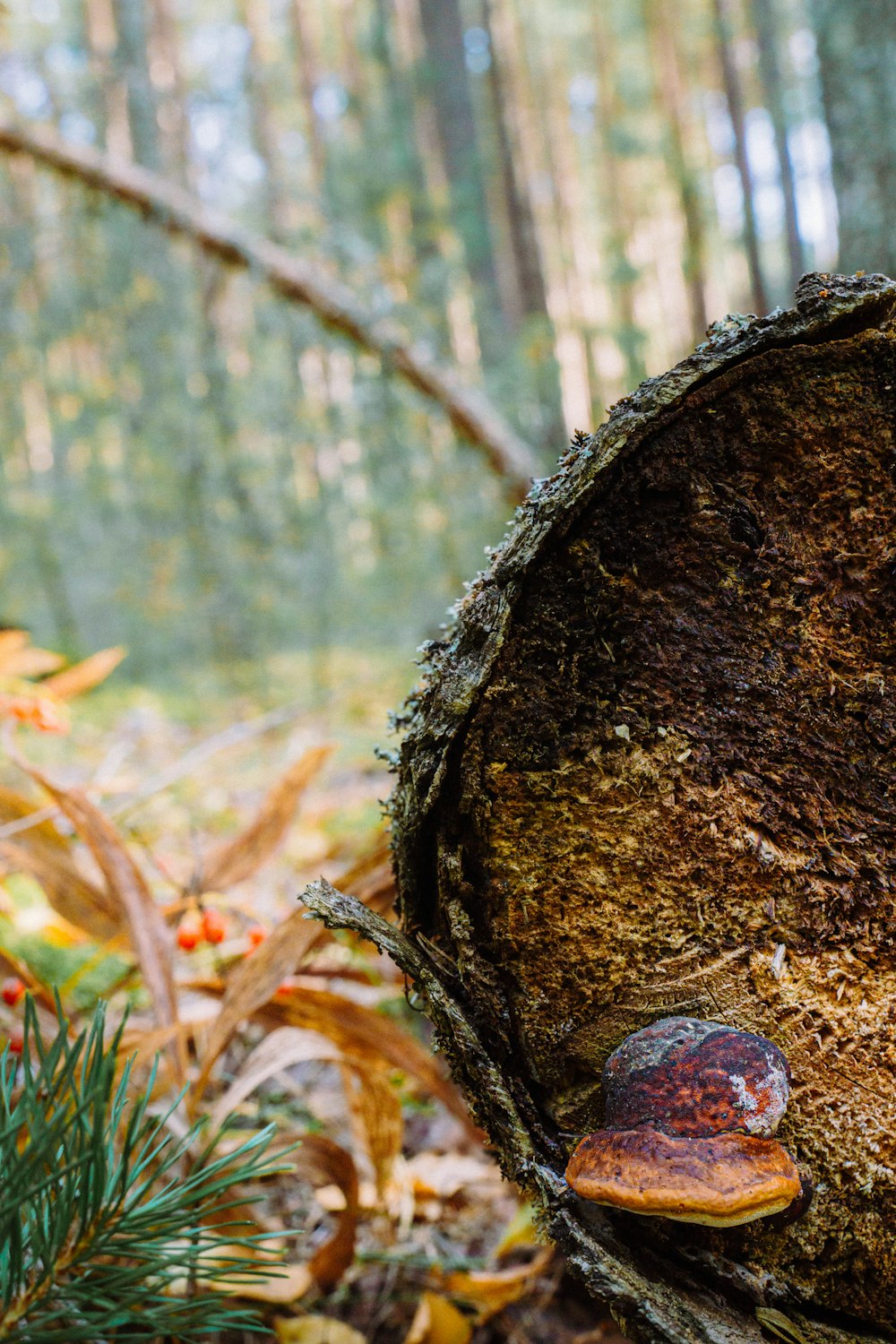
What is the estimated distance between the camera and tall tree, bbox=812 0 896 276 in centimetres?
277

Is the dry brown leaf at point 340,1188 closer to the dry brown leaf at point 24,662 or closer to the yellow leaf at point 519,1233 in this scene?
Answer: the yellow leaf at point 519,1233

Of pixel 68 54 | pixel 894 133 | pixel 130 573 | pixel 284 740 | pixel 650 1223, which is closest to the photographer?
pixel 650 1223

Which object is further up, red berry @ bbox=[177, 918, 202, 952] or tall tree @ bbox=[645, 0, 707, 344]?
tall tree @ bbox=[645, 0, 707, 344]

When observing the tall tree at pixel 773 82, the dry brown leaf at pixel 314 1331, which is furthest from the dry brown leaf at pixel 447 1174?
the tall tree at pixel 773 82

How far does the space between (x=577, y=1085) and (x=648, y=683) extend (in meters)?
0.47

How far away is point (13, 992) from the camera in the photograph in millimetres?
1519

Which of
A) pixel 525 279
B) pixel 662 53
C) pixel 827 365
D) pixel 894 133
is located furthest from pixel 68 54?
pixel 662 53

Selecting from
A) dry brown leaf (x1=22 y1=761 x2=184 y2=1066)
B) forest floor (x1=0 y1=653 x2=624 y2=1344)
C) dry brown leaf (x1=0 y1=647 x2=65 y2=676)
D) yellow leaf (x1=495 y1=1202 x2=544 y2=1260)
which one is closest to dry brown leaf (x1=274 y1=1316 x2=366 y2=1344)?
forest floor (x1=0 y1=653 x2=624 y2=1344)

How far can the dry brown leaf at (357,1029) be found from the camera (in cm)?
148

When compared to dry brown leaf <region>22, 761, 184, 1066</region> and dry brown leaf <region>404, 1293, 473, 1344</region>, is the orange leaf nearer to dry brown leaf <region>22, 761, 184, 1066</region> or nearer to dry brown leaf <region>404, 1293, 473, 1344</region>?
dry brown leaf <region>22, 761, 184, 1066</region>

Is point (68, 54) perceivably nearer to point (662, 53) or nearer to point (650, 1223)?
point (650, 1223)

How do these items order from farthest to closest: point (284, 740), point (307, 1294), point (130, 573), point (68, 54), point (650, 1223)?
point (130, 573), point (68, 54), point (284, 740), point (307, 1294), point (650, 1223)

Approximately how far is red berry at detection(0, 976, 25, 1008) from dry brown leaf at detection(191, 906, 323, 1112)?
1.37 ft

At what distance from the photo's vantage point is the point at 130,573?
14.9 meters
